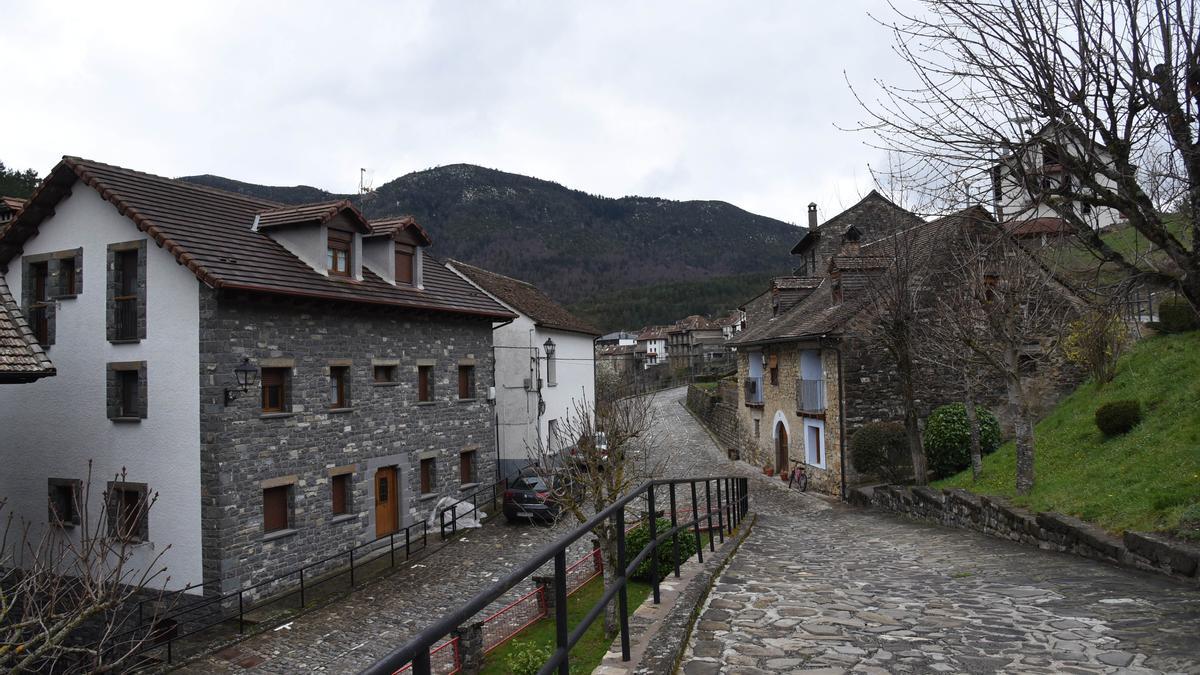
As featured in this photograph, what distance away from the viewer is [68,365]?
1623cm

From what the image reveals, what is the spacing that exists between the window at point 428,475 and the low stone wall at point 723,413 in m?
16.5

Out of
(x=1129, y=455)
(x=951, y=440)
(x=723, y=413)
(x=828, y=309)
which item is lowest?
(x=723, y=413)

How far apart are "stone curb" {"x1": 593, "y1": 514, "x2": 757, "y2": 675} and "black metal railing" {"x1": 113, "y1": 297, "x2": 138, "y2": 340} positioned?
1335 cm

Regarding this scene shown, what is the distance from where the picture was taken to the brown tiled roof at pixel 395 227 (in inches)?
757

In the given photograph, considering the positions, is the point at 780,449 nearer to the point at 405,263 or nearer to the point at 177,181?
the point at 405,263

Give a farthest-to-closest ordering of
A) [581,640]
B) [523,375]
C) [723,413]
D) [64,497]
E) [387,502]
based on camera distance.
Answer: [723,413] → [523,375] → [387,502] → [64,497] → [581,640]

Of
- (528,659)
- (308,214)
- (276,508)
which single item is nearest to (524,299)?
(308,214)

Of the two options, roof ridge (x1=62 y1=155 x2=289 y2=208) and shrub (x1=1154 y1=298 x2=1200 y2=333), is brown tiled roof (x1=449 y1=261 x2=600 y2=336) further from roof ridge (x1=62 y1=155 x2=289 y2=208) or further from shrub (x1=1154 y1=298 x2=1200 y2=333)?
shrub (x1=1154 y1=298 x2=1200 y2=333)

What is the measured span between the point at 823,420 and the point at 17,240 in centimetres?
2090

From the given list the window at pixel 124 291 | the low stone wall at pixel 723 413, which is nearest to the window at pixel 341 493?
the window at pixel 124 291

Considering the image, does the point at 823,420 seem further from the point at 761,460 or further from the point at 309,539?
the point at 309,539

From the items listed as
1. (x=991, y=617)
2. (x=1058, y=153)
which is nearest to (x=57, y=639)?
(x=991, y=617)

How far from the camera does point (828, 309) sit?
939 inches

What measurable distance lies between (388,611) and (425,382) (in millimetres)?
7522
